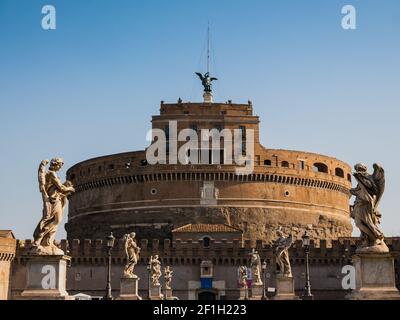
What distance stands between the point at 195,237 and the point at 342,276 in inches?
493

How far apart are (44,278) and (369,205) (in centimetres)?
567

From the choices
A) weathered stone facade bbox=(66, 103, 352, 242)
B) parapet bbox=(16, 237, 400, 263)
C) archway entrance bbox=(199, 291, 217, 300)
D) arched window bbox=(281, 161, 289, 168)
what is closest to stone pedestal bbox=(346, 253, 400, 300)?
parapet bbox=(16, 237, 400, 263)

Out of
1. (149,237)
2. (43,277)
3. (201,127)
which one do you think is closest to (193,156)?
(201,127)

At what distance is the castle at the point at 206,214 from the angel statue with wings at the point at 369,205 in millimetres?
46826

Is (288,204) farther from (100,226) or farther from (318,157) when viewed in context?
(100,226)

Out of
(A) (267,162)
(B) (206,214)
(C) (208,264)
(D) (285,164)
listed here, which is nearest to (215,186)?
(B) (206,214)

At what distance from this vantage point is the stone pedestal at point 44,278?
1319cm

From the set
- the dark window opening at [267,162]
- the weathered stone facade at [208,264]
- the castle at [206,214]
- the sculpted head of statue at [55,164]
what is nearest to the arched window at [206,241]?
the castle at [206,214]

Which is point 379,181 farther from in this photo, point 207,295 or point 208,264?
point 207,295

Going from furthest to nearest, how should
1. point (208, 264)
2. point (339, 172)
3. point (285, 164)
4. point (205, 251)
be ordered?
1. point (339, 172)
2. point (285, 164)
3. point (205, 251)
4. point (208, 264)

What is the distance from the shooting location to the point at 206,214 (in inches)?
2729

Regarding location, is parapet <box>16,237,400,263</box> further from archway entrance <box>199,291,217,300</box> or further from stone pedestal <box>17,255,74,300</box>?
stone pedestal <box>17,255,74,300</box>

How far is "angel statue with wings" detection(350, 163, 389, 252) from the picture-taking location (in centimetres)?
1331

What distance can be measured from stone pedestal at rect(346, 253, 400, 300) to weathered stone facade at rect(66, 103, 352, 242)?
184 ft
